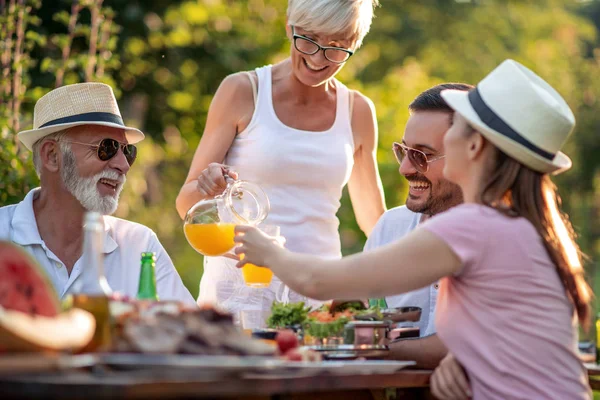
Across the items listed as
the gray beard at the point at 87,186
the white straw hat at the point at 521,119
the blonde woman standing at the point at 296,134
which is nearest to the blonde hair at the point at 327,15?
the blonde woman standing at the point at 296,134

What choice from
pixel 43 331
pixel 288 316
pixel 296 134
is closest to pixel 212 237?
pixel 288 316

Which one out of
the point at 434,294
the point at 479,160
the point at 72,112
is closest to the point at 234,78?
the point at 72,112

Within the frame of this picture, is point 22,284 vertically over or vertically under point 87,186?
under

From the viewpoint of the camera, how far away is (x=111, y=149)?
13.6 ft

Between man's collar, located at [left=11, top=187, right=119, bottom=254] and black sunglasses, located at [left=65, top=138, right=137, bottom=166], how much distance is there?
0.30m

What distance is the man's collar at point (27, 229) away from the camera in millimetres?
4027

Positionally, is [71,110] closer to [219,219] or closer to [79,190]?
[79,190]

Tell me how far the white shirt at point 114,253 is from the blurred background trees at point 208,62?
134 cm

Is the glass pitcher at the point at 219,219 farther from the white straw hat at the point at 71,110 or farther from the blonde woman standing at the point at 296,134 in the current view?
the white straw hat at the point at 71,110

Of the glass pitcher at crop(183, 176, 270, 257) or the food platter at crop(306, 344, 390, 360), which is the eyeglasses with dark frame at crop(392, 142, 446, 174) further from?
the food platter at crop(306, 344, 390, 360)

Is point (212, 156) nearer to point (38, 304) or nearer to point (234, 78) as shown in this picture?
point (234, 78)

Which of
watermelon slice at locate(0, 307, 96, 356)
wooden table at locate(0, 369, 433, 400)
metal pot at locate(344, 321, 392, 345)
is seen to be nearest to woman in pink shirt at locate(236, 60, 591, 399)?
metal pot at locate(344, 321, 392, 345)

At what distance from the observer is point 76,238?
4.16 meters

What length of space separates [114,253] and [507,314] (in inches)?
74.9
